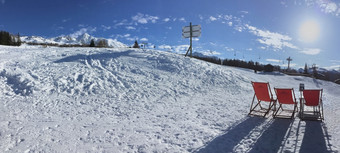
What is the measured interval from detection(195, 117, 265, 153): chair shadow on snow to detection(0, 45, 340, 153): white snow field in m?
0.02

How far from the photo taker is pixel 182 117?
607cm

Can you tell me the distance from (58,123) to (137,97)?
3.28m

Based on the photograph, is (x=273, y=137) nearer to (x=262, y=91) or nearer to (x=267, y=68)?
(x=262, y=91)

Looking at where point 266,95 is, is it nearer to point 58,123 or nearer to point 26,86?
point 58,123

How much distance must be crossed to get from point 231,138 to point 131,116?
10.4 ft

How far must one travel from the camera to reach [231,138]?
A: 4.57m

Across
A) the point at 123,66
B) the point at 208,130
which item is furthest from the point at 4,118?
the point at 123,66

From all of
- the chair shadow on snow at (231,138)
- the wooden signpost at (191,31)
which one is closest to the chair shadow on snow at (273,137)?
the chair shadow on snow at (231,138)

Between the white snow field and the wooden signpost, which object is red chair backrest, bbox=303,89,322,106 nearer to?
the white snow field

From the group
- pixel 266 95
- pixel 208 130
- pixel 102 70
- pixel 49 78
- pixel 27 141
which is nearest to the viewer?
pixel 27 141

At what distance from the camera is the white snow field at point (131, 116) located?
4156 mm

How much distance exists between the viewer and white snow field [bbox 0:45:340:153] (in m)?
4.16

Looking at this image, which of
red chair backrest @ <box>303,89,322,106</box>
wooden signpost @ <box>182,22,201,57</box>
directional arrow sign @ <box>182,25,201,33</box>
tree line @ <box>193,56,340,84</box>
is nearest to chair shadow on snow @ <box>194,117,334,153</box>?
red chair backrest @ <box>303,89,322,106</box>

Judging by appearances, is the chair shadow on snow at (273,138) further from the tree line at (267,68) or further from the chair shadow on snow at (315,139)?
the tree line at (267,68)
